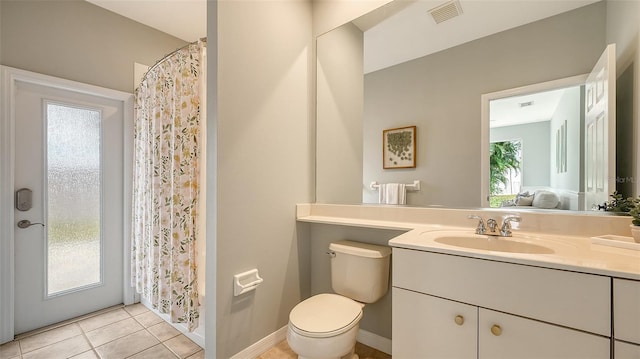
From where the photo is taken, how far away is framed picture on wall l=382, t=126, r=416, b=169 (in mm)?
1731

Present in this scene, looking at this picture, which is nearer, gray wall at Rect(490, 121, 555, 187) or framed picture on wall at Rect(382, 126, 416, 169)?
gray wall at Rect(490, 121, 555, 187)

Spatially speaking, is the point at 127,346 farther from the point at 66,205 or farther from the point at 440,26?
the point at 440,26

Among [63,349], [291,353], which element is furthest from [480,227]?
[63,349]

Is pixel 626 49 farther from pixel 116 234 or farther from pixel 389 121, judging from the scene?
pixel 116 234

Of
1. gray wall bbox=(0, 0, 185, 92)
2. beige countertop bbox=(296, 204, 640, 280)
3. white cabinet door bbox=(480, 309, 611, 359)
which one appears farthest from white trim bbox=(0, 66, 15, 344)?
white cabinet door bbox=(480, 309, 611, 359)

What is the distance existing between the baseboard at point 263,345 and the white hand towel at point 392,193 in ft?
3.73

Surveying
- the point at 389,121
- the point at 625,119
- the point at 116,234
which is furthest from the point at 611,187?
the point at 116,234

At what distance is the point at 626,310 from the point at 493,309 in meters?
0.34

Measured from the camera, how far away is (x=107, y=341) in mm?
1888

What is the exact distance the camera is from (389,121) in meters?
1.81

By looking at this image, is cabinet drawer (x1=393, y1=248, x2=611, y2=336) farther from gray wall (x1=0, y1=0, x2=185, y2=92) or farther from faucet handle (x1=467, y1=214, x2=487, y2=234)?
gray wall (x1=0, y1=0, x2=185, y2=92)

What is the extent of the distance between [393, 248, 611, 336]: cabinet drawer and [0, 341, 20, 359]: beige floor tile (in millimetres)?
2512

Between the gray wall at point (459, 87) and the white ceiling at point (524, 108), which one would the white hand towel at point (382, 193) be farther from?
the white ceiling at point (524, 108)

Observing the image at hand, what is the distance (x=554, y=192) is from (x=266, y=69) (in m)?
1.74
